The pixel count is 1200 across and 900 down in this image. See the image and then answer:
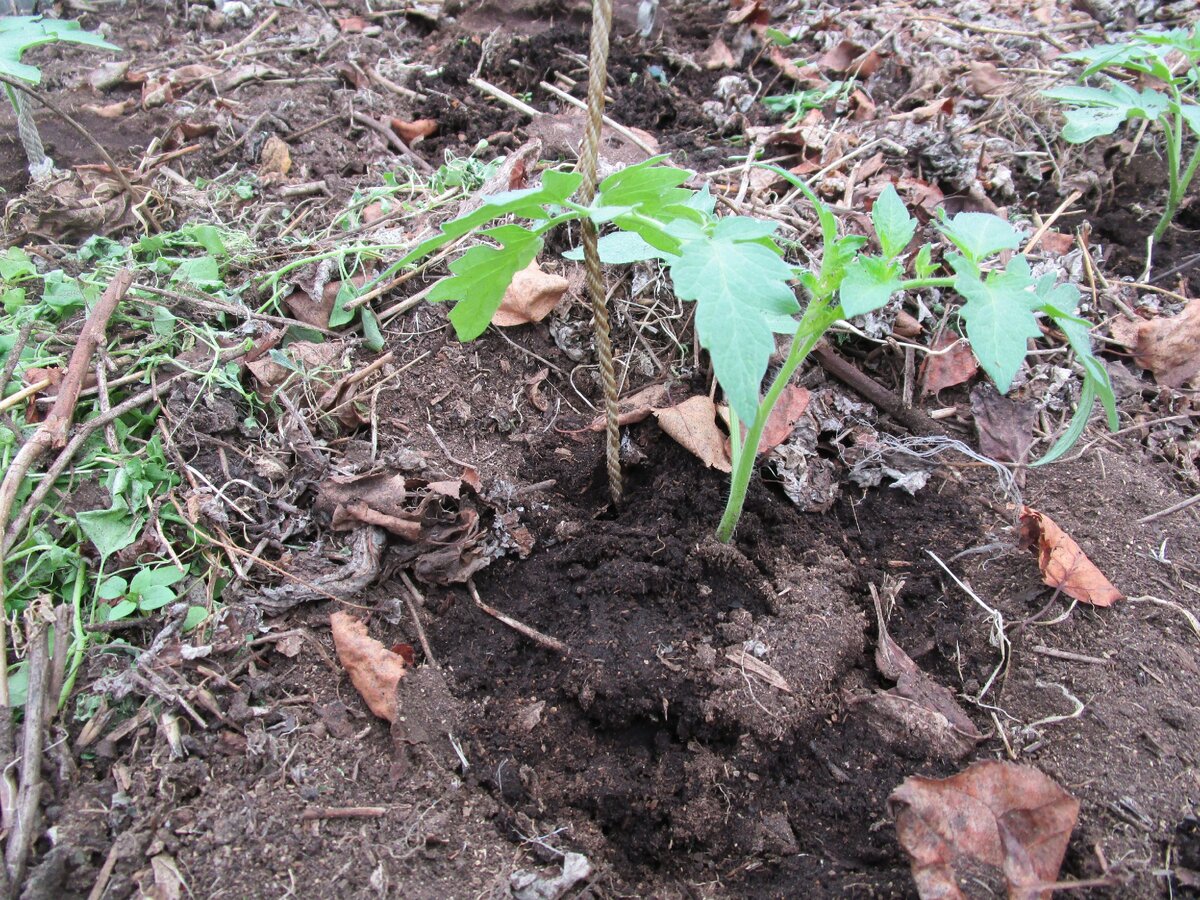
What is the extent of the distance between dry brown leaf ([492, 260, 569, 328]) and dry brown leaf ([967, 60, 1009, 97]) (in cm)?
200

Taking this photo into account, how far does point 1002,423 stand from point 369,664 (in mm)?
1719

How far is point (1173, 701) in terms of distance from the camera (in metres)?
1.54

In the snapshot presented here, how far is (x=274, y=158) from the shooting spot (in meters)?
2.69

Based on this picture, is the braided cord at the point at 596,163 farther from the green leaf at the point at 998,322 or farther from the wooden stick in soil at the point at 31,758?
the wooden stick in soil at the point at 31,758

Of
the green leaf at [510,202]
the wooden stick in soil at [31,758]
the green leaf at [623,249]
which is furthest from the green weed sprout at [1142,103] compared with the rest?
the wooden stick in soil at [31,758]

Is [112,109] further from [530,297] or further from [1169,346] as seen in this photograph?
[1169,346]

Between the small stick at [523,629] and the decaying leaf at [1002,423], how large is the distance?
4.06 feet

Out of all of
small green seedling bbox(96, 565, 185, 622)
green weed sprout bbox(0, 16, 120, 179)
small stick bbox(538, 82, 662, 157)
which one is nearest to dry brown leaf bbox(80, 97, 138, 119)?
green weed sprout bbox(0, 16, 120, 179)

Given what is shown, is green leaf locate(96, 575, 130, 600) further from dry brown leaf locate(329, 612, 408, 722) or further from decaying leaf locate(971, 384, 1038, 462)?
decaying leaf locate(971, 384, 1038, 462)

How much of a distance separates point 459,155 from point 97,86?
1521mm

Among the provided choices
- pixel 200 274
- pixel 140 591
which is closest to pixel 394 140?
pixel 200 274

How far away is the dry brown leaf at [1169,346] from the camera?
2.23m

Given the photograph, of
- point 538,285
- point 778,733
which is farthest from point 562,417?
point 778,733

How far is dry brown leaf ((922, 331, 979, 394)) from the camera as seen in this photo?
6.89 feet
